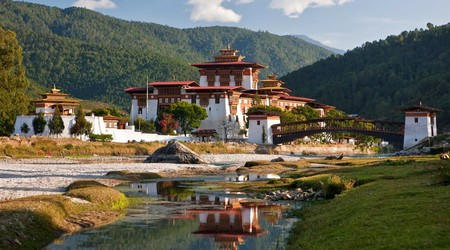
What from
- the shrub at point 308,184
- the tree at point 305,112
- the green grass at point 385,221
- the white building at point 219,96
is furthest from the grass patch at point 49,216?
the tree at point 305,112

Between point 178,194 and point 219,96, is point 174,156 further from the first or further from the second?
point 219,96

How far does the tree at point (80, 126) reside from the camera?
325ft

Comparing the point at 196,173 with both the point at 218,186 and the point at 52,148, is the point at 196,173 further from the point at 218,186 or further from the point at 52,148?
the point at 52,148

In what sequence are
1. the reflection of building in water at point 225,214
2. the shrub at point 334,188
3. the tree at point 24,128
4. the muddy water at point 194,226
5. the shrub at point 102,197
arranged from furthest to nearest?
the tree at point 24,128 < the shrub at point 334,188 < the shrub at point 102,197 < the reflection of building in water at point 225,214 < the muddy water at point 194,226

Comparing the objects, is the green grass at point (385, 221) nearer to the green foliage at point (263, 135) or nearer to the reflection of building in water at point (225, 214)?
the reflection of building in water at point (225, 214)

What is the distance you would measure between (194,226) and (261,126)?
97115 millimetres

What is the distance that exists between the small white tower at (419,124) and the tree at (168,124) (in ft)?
153

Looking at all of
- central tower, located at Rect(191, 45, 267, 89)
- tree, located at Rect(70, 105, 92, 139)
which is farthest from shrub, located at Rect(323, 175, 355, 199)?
central tower, located at Rect(191, 45, 267, 89)

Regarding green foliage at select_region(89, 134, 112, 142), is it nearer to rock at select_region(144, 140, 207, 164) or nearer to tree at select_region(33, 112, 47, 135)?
tree at select_region(33, 112, 47, 135)

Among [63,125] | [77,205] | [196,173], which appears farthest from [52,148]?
[77,205]

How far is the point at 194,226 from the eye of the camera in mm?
24859

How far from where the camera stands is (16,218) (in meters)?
20.5

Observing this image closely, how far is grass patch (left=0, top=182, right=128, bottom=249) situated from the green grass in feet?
28.3

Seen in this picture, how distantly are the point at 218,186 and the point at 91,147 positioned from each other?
52095 millimetres
